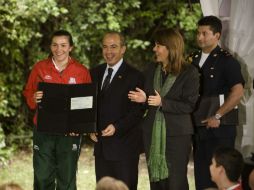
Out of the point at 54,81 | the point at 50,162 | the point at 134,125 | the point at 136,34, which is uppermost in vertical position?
the point at 136,34

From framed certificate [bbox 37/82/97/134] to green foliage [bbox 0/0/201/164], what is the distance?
11.4 ft

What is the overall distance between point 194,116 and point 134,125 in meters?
0.61

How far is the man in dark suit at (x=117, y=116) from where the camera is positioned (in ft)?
18.0

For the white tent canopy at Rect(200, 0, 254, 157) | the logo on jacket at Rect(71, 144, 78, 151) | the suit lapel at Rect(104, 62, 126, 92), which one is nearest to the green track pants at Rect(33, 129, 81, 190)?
the logo on jacket at Rect(71, 144, 78, 151)

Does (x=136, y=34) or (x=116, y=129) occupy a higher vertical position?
(x=136, y=34)

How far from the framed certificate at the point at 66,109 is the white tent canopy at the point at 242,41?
1.68m

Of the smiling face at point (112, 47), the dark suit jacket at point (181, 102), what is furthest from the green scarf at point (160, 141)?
the smiling face at point (112, 47)

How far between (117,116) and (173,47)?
0.79 metres

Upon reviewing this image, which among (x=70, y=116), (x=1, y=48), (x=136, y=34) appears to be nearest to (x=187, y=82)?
(x=70, y=116)

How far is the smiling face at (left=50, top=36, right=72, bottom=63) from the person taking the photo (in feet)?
17.8

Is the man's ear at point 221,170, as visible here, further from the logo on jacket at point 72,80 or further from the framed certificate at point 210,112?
the logo on jacket at point 72,80

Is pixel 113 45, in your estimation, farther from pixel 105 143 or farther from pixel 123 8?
pixel 123 8

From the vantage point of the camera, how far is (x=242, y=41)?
6.37m

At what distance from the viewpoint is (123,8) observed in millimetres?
9859
